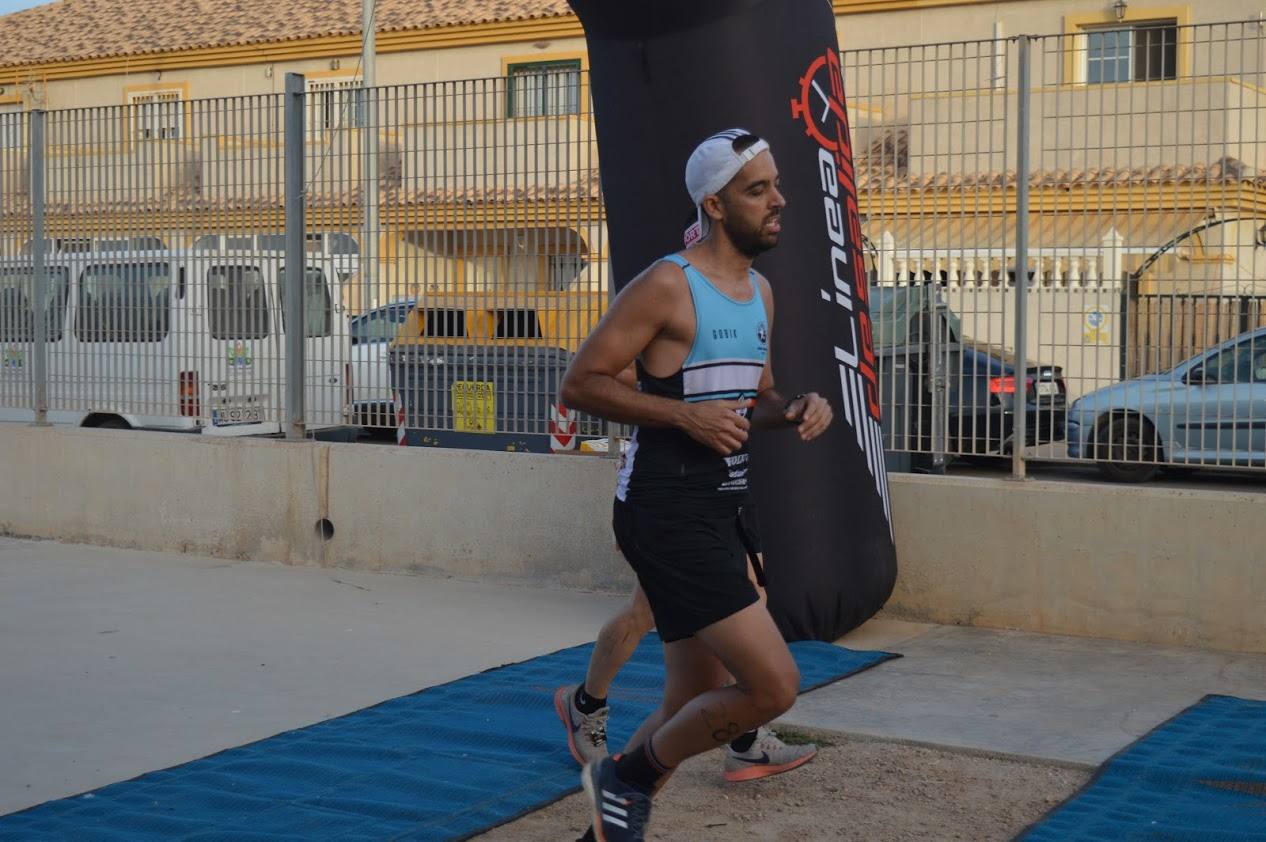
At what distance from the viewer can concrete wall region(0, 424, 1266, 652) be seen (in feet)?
23.9

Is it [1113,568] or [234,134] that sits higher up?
[234,134]

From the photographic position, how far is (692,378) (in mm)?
4078

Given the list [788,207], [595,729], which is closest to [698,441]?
[595,729]

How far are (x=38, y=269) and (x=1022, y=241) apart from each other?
22.3ft

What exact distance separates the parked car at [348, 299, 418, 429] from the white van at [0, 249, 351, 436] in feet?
0.31

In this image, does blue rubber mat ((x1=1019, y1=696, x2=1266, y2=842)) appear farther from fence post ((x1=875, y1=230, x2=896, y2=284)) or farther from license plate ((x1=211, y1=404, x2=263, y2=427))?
license plate ((x1=211, y1=404, x2=263, y2=427))

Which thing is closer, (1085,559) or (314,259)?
(1085,559)

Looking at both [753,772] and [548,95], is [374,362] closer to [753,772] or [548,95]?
[548,95]

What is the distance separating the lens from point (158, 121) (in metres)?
10.2

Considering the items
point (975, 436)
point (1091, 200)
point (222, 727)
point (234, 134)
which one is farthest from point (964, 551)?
point (234, 134)

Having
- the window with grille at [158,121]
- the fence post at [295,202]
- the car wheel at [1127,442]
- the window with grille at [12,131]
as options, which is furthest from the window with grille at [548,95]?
the window with grille at [12,131]

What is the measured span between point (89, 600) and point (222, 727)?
9.84 feet

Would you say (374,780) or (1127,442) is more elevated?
(1127,442)

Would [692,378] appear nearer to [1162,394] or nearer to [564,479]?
[1162,394]
